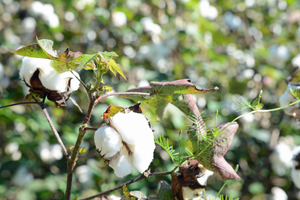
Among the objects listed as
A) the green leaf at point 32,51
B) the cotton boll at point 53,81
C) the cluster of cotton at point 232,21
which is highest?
the green leaf at point 32,51

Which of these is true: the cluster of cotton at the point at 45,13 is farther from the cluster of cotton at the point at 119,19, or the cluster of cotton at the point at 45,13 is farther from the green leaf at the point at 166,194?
the green leaf at the point at 166,194

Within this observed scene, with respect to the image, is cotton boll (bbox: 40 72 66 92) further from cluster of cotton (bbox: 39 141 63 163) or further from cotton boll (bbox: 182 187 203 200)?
cluster of cotton (bbox: 39 141 63 163)

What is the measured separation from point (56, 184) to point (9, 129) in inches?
34.4

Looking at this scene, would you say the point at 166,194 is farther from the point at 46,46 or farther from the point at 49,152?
the point at 49,152

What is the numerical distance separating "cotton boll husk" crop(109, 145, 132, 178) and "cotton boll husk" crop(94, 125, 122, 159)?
0.02 metres

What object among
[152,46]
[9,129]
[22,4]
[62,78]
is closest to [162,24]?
[152,46]

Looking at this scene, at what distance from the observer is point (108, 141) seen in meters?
0.50

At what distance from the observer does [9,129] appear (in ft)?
7.57

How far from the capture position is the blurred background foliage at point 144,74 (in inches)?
76.3

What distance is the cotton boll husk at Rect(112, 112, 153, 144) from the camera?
20.1 inches

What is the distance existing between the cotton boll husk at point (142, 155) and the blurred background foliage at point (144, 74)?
3.96ft

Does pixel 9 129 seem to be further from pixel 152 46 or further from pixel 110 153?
pixel 110 153

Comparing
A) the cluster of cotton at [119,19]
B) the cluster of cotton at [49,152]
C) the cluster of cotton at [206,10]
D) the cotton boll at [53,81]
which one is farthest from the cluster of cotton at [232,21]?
the cotton boll at [53,81]

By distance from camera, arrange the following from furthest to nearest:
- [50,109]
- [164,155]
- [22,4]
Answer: [22,4]
[50,109]
[164,155]
